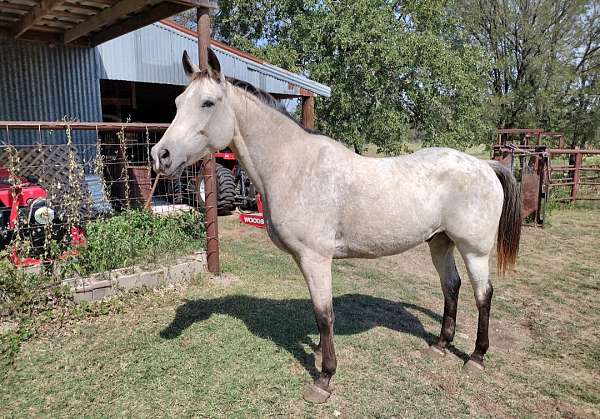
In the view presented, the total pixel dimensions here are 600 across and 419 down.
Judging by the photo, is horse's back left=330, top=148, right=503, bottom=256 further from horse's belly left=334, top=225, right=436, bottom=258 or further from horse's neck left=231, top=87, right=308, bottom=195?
horse's neck left=231, top=87, right=308, bottom=195

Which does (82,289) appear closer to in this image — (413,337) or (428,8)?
(413,337)

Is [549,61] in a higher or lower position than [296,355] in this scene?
higher

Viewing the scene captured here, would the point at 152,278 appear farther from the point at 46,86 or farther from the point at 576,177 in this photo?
the point at 576,177

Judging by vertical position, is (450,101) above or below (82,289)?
above

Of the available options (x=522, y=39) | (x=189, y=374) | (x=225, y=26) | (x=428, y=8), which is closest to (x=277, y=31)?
(x=225, y=26)

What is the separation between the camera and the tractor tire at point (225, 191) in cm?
925

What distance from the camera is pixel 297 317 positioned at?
4.10 meters

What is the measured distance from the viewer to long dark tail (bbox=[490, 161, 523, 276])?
3469mm

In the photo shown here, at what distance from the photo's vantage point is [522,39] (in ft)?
68.6

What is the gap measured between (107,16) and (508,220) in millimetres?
5896

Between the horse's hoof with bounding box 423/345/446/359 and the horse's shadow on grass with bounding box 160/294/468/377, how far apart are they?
0.16m

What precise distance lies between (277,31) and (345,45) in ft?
12.1

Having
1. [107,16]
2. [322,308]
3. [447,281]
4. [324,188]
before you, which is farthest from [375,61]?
[322,308]

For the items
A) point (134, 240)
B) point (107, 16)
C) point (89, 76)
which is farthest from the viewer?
point (89, 76)
